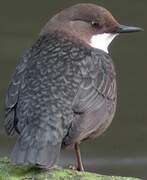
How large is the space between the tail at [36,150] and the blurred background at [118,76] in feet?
10.5

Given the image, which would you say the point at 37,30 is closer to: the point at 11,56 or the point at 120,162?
the point at 11,56

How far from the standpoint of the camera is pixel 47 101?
625cm

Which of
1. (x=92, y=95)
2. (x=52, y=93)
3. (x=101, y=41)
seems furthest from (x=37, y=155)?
(x=101, y=41)

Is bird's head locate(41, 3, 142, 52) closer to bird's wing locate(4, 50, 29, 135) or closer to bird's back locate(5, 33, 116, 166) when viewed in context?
bird's back locate(5, 33, 116, 166)

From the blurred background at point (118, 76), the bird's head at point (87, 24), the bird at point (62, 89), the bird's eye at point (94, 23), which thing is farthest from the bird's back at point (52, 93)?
the blurred background at point (118, 76)

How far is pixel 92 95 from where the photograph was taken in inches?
255

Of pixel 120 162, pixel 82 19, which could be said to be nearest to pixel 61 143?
pixel 82 19

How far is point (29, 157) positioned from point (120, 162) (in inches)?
143

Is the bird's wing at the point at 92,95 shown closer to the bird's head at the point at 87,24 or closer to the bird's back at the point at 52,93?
the bird's back at the point at 52,93

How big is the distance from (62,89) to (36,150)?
19.0 inches

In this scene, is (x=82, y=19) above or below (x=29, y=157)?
above

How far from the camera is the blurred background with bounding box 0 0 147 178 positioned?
31.3 ft

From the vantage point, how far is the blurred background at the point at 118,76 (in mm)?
9555

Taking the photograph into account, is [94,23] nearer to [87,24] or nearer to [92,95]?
[87,24]
